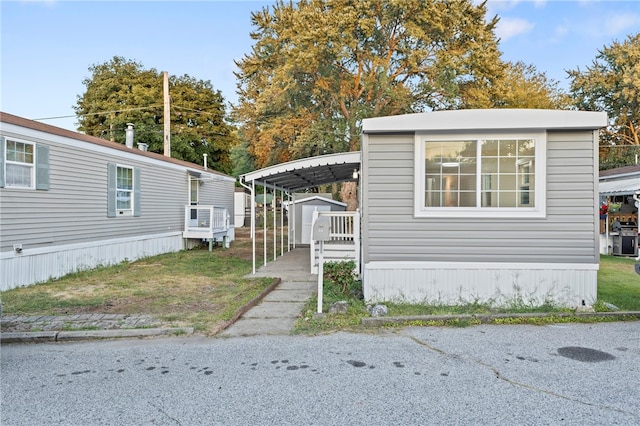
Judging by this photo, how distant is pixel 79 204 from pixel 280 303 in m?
6.16

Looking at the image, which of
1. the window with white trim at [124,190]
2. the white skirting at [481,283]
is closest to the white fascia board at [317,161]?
the white skirting at [481,283]

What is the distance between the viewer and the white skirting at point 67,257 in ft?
25.0

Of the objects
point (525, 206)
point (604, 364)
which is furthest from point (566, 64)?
point (604, 364)

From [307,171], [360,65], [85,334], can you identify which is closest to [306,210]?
[307,171]

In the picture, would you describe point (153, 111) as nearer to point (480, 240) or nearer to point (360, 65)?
point (360, 65)

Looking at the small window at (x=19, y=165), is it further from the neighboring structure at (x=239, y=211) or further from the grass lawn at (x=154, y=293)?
the neighboring structure at (x=239, y=211)

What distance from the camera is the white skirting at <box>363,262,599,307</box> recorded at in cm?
604

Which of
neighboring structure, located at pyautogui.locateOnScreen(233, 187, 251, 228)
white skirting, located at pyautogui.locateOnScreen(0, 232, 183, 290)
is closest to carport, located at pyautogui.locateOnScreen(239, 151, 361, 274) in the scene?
white skirting, located at pyautogui.locateOnScreen(0, 232, 183, 290)

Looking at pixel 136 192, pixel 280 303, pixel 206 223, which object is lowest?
pixel 280 303

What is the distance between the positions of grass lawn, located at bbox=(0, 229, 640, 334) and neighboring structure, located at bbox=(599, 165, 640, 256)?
8.25 ft

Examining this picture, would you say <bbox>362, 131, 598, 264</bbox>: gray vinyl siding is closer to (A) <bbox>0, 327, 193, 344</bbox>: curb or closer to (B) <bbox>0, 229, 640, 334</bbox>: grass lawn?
(B) <bbox>0, 229, 640, 334</bbox>: grass lawn

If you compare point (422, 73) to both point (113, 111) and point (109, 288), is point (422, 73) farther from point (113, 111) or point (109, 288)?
point (113, 111)

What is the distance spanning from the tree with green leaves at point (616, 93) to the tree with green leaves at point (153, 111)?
24383 mm

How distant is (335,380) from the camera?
353 cm
